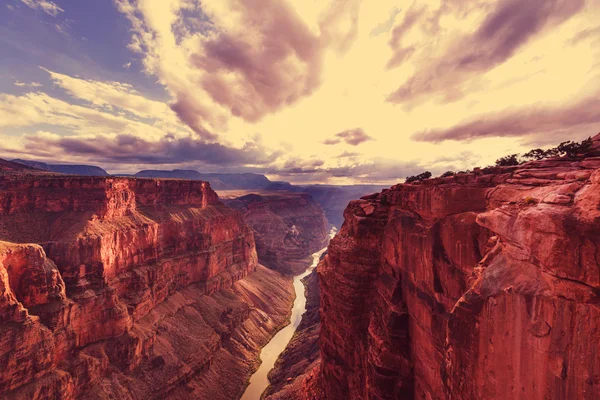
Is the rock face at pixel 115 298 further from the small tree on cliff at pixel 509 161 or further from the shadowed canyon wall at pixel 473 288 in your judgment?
the small tree on cliff at pixel 509 161

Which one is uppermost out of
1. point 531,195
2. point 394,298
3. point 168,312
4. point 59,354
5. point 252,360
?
point 531,195

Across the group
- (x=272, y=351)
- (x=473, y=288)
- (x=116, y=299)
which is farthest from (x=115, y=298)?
(x=473, y=288)

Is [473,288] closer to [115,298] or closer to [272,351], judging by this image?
[115,298]

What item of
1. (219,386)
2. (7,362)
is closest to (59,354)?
(7,362)

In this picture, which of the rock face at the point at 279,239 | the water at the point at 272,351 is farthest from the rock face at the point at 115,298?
the rock face at the point at 279,239

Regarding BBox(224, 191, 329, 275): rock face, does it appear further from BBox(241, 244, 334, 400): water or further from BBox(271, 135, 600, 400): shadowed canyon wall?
BBox(271, 135, 600, 400): shadowed canyon wall

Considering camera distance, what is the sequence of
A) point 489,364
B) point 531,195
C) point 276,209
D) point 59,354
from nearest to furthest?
1. point 489,364
2. point 531,195
3. point 59,354
4. point 276,209

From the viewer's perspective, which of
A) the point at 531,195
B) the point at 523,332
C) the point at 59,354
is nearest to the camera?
the point at 523,332

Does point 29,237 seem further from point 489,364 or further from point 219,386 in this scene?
point 489,364
